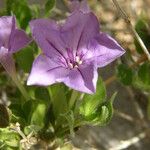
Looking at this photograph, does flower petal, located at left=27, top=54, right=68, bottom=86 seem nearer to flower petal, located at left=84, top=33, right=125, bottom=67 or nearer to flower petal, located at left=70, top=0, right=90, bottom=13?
flower petal, located at left=84, top=33, right=125, bottom=67

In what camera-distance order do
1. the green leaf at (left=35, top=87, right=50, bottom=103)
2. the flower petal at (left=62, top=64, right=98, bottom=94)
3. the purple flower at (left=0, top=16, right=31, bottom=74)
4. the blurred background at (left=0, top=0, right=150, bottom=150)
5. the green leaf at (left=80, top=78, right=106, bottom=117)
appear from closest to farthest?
the flower petal at (left=62, top=64, right=98, bottom=94) → the purple flower at (left=0, top=16, right=31, bottom=74) → the green leaf at (left=80, top=78, right=106, bottom=117) → the green leaf at (left=35, top=87, right=50, bottom=103) → the blurred background at (left=0, top=0, right=150, bottom=150)

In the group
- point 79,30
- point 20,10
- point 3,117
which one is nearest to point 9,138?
point 3,117

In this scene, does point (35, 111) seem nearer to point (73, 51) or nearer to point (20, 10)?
point (73, 51)

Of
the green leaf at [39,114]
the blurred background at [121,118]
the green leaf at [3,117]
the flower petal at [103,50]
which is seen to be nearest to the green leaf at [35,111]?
the green leaf at [39,114]

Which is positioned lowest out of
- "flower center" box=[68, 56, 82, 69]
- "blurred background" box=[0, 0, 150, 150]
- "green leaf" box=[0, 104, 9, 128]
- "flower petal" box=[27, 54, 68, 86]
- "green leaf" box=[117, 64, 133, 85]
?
"blurred background" box=[0, 0, 150, 150]

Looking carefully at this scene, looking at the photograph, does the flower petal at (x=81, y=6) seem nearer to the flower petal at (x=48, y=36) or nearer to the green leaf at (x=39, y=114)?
the flower petal at (x=48, y=36)

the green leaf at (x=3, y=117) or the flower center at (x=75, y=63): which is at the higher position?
the flower center at (x=75, y=63)

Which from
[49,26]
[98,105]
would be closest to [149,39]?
[98,105]

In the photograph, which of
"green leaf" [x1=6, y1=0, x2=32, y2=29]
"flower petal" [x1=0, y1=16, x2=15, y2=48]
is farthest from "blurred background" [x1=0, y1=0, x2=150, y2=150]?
"flower petal" [x1=0, y1=16, x2=15, y2=48]

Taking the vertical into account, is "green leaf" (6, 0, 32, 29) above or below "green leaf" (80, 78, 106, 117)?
above
